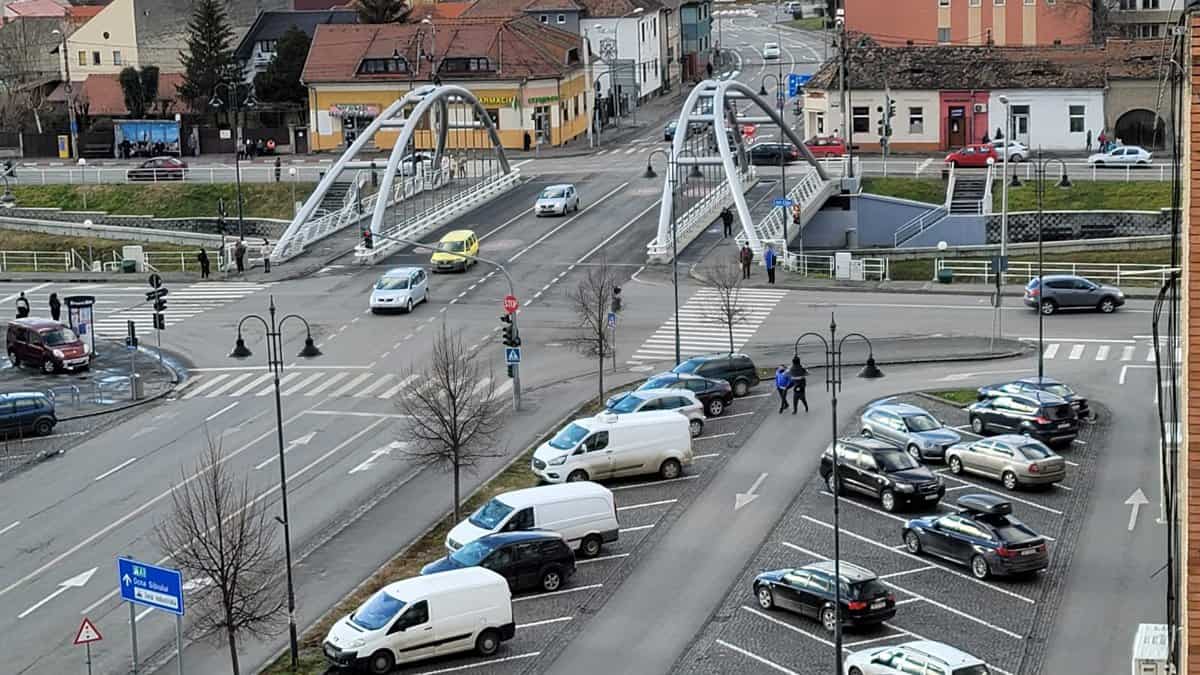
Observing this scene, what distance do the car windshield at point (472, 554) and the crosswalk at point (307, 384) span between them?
1779cm

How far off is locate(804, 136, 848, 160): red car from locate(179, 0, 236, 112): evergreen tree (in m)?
38.4

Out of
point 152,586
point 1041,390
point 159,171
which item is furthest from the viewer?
point 159,171

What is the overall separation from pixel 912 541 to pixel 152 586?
57.3 ft

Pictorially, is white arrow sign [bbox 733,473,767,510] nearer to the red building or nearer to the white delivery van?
the white delivery van

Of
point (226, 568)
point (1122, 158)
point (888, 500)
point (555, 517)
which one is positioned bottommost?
point (888, 500)

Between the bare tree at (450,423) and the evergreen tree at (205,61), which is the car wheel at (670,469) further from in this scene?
the evergreen tree at (205,61)

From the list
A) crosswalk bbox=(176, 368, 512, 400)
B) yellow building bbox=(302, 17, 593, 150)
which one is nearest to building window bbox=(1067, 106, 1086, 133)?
yellow building bbox=(302, 17, 593, 150)

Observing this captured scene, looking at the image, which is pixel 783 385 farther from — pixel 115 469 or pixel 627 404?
pixel 115 469

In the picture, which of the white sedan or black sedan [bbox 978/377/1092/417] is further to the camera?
the white sedan

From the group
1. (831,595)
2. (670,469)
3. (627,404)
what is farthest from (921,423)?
(831,595)

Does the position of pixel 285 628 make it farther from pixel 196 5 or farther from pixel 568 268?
pixel 196 5

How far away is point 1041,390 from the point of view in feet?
185

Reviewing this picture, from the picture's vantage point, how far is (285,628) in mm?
42562

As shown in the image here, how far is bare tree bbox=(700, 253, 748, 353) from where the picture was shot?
69.2 meters
